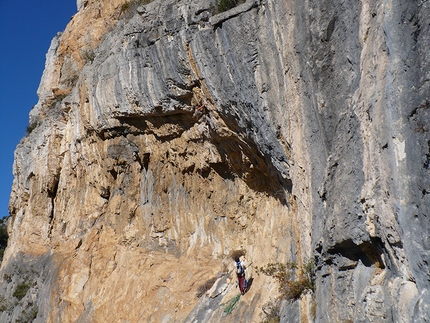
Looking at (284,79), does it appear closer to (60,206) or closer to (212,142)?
(212,142)

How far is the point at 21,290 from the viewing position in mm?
16312

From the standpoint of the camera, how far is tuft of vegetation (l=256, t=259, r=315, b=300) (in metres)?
7.07

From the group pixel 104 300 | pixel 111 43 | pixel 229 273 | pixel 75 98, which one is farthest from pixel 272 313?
pixel 75 98

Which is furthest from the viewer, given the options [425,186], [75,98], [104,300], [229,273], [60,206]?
[60,206]

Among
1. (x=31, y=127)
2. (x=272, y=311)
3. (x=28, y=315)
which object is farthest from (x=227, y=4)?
(x=31, y=127)

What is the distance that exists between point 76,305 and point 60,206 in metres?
4.50

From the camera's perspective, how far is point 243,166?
36.2 feet

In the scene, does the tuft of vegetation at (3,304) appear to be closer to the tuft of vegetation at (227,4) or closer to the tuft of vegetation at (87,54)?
the tuft of vegetation at (87,54)

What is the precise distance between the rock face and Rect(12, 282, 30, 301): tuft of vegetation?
10 centimetres

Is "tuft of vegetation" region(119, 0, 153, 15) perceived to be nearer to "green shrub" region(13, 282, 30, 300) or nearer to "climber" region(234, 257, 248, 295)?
"climber" region(234, 257, 248, 295)

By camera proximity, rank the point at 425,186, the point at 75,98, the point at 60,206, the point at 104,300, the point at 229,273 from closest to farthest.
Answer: the point at 425,186 < the point at 229,273 < the point at 104,300 < the point at 75,98 < the point at 60,206

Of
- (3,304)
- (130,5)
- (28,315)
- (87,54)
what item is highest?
(130,5)

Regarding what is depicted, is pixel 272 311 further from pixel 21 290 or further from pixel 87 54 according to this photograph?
pixel 87 54

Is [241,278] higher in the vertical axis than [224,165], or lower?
lower
